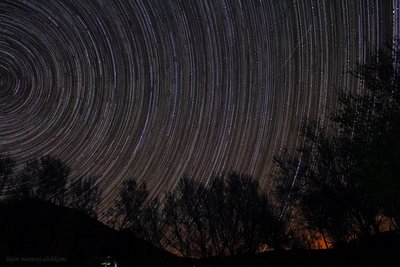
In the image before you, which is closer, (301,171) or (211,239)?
(301,171)

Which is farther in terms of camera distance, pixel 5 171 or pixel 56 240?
pixel 56 240

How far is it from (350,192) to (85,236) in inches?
985

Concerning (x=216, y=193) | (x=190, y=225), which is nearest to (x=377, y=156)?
(x=216, y=193)

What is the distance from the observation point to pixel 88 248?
33.6 m

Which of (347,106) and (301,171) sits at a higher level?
(301,171)

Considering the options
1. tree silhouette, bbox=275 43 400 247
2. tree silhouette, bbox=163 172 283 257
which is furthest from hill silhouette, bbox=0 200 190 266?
tree silhouette, bbox=275 43 400 247

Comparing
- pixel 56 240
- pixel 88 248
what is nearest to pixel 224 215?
pixel 88 248

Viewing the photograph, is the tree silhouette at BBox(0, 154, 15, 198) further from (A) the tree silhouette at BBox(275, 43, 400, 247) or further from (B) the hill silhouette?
(A) the tree silhouette at BBox(275, 43, 400, 247)

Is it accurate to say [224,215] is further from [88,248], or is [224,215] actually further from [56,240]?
[56,240]

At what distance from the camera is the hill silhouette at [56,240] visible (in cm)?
2744

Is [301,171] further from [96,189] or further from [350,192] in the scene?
[96,189]

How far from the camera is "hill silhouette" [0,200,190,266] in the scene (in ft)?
90.0

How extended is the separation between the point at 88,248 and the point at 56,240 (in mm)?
6190

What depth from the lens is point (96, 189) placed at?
2798 centimetres
